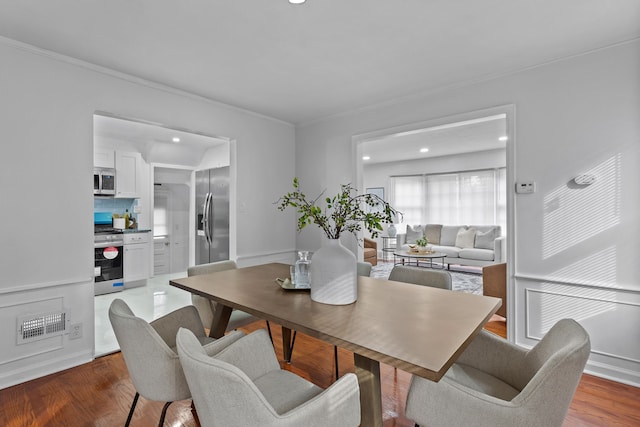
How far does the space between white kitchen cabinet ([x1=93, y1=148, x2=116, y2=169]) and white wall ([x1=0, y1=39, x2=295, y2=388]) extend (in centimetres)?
286

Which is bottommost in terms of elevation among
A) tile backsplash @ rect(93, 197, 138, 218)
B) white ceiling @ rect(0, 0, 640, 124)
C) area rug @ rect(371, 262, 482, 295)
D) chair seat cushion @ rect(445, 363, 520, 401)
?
area rug @ rect(371, 262, 482, 295)

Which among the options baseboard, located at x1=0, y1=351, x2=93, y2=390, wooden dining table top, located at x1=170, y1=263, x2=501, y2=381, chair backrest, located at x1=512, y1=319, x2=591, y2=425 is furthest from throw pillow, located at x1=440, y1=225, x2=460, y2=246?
baseboard, located at x1=0, y1=351, x2=93, y2=390

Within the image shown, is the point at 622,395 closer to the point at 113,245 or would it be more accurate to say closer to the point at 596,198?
the point at 596,198

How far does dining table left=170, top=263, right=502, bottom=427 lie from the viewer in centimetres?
113

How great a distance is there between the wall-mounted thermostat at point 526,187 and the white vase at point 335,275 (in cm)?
199

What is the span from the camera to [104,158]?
5266 millimetres

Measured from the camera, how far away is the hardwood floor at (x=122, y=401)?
6.43 ft

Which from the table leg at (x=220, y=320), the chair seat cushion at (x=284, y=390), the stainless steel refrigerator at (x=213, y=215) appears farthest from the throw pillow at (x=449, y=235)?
the chair seat cushion at (x=284, y=390)

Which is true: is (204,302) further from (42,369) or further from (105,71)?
(105,71)

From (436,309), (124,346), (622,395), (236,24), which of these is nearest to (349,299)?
(436,309)

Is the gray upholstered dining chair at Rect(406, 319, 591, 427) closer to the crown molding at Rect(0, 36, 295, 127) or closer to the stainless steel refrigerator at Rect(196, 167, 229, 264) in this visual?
the crown molding at Rect(0, 36, 295, 127)

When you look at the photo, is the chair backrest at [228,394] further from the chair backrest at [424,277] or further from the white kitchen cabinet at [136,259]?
the white kitchen cabinet at [136,259]

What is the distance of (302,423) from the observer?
40.7 inches

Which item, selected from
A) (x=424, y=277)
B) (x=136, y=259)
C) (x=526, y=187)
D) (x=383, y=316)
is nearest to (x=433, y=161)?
(x=526, y=187)
